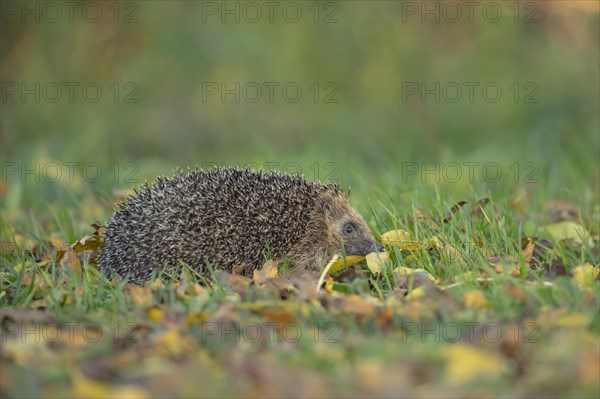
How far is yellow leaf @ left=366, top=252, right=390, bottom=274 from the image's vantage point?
609 cm

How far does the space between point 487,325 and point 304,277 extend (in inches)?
62.0

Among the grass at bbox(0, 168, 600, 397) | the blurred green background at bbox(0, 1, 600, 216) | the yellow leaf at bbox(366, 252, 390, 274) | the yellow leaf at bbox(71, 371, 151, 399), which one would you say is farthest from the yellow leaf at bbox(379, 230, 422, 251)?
the blurred green background at bbox(0, 1, 600, 216)

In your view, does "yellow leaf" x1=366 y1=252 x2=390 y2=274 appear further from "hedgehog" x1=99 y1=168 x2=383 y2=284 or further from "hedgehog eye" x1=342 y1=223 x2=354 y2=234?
"hedgehog eye" x1=342 y1=223 x2=354 y2=234

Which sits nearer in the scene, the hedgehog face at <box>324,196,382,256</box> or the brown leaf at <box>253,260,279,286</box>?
the brown leaf at <box>253,260,279,286</box>

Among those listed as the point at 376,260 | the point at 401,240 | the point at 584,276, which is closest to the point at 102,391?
the point at 376,260

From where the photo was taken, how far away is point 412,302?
16.6 feet

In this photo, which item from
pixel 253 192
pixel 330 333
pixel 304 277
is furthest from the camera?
pixel 253 192

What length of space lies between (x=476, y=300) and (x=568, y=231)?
2.61 metres

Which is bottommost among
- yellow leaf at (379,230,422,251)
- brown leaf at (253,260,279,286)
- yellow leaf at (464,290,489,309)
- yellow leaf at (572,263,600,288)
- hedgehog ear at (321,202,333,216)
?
yellow leaf at (379,230,422,251)

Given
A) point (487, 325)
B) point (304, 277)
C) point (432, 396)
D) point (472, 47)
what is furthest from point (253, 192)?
point (472, 47)

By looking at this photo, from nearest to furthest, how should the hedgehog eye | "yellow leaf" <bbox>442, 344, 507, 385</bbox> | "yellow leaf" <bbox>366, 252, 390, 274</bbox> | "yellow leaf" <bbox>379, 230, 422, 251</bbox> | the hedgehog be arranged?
"yellow leaf" <bbox>442, 344, 507, 385</bbox>, "yellow leaf" <bbox>366, 252, 390, 274</bbox>, the hedgehog, "yellow leaf" <bbox>379, 230, 422, 251</bbox>, the hedgehog eye

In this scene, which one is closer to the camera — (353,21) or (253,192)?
(253,192)

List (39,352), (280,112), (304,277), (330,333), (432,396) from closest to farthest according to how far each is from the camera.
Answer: (432,396) → (39,352) → (330,333) → (304,277) → (280,112)

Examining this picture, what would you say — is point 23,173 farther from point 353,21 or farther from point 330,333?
point 330,333
